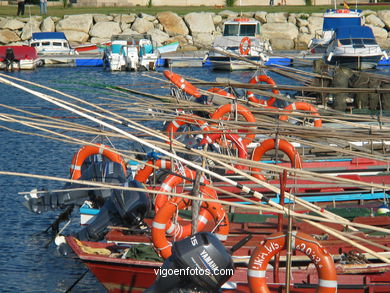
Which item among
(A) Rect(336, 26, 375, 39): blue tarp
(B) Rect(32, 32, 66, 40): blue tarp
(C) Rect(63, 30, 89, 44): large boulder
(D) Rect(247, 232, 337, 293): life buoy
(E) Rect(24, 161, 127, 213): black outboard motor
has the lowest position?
(C) Rect(63, 30, 89, 44): large boulder

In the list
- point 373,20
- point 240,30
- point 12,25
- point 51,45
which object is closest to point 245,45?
point 240,30

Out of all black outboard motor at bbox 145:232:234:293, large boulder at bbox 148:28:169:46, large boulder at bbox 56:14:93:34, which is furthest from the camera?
large boulder at bbox 56:14:93:34

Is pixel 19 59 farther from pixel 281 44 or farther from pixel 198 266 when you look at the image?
pixel 198 266

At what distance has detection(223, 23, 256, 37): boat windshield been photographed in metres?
50.8

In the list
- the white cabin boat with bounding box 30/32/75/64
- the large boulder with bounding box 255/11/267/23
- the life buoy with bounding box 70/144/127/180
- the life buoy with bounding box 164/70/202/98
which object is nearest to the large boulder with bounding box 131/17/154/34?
the white cabin boat with bounding box 30/32/75/64

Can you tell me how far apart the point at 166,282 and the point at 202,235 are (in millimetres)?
751

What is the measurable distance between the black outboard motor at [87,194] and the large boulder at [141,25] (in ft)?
145

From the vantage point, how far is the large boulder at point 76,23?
61.2 meters

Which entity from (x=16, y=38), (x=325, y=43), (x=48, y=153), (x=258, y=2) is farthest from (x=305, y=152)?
(x=258, y=2)

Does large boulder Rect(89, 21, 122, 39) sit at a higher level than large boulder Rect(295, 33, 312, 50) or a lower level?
higher

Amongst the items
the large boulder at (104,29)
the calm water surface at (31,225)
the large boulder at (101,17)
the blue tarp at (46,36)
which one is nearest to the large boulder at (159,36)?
the large boulder at (104,29)

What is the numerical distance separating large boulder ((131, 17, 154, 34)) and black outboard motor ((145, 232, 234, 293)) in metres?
51.6

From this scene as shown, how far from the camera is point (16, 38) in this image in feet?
199

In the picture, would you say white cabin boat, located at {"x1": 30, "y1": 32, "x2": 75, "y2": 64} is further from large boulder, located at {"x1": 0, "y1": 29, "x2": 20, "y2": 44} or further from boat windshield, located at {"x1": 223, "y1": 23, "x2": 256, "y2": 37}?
boat windshield, located at {"x1": 223, "y1": 23, "x2": 256, "y2": 37}
